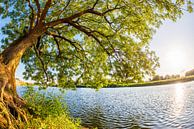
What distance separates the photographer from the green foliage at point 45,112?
12898 millimetres

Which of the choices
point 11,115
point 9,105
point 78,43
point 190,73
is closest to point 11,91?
point 9,105

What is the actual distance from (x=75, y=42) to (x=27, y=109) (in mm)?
9781

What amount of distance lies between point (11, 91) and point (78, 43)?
1122 cm

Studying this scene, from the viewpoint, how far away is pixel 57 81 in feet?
80.7

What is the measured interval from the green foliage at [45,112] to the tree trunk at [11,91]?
0.59 metres

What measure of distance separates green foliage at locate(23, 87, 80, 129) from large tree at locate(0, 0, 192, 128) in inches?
28.5

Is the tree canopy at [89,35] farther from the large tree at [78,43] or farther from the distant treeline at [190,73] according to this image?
the distant treeline at [190,73]

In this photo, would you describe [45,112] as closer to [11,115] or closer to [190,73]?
[11,115]

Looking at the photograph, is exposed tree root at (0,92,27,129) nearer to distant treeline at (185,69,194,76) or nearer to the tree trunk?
the tree trunk

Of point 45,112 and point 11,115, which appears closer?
point 11,115

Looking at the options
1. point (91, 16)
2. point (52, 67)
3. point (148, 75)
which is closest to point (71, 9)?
point (91, 16)

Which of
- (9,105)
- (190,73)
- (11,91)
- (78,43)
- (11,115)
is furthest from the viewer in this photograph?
(190,73)

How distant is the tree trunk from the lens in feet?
36.8

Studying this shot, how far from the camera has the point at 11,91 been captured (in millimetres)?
13531
